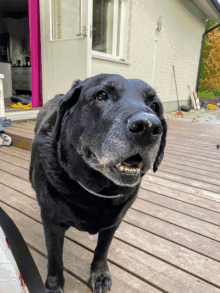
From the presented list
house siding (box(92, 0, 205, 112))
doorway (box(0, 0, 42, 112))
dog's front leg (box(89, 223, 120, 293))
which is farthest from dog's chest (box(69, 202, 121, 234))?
doorway (box(0, 0, 42, 112))

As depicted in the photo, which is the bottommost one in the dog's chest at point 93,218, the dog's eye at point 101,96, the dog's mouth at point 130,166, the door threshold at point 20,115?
the dog's chest at point 93,218

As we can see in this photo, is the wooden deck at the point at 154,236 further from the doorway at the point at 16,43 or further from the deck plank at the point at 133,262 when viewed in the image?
the doorway at the point at 16,43

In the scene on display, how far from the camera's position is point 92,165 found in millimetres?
940

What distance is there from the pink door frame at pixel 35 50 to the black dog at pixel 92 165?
11.6 ft

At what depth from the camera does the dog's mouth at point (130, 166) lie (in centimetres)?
85

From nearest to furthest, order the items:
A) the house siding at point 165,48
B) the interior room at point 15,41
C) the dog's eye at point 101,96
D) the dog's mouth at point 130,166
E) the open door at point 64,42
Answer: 1. the dog's mouth at point 130,166
2. the dog's eye at point 101,96
3. the open door at point 64,42
4. the house siding at point 165,48
5. the interior room at point 15,41

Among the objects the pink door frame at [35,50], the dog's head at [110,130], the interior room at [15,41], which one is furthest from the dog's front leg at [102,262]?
the interior room at [15,41]

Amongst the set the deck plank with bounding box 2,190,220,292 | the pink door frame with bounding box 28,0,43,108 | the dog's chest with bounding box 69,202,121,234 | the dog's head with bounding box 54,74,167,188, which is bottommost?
Result: the deck plank with bounding box 2,190,220,292

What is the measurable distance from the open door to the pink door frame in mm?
130

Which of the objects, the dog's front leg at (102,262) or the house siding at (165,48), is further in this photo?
the house siding at (165,48)

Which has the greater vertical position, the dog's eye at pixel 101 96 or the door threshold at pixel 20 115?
the dog's eye at pixel 101 96

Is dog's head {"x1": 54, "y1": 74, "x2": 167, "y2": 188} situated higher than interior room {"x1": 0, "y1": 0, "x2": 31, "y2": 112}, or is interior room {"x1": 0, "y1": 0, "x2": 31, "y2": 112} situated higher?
interior room {"x1": 0, "y1": 0, "x2": 31, "y2": 112}

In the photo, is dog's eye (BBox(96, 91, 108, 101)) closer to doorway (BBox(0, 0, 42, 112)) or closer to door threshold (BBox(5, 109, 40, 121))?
door threshold (BBox(5, 109, 40, 121))

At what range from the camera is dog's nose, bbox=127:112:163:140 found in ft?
2.39
